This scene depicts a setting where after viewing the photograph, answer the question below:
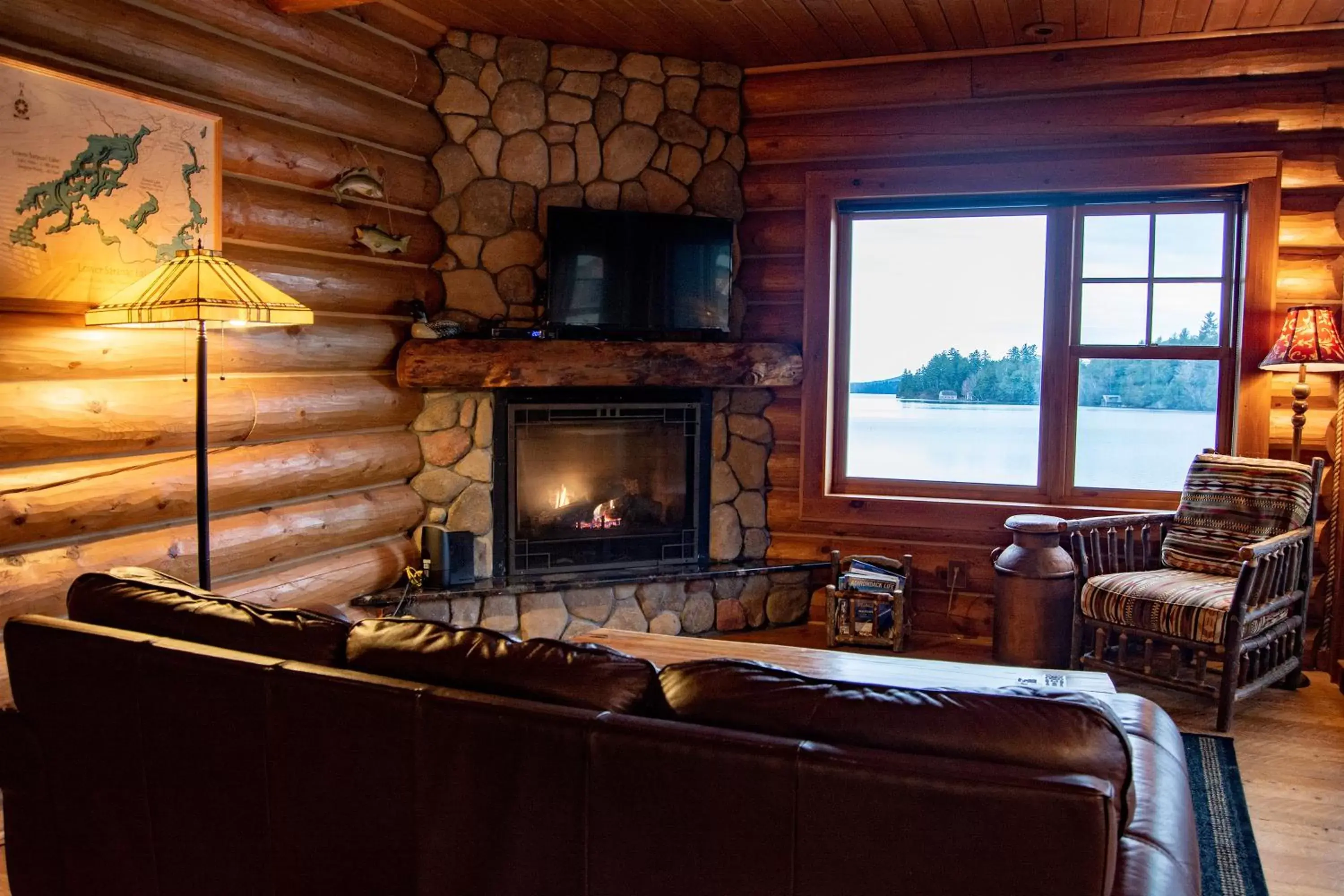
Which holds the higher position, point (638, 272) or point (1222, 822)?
point (638, 272)

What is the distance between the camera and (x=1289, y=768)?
3426 millimetres

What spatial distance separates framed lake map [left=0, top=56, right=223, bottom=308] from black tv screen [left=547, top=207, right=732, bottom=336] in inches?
62.7

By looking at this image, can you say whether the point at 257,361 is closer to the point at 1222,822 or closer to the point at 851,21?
the point at 851,21

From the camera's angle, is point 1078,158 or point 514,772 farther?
point 1078,158

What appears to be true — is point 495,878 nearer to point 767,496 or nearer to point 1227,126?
point 767,496

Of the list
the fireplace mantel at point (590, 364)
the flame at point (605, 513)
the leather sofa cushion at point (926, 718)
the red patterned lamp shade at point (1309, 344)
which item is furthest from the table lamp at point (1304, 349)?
the leather sofa cushion at point (926, 718)

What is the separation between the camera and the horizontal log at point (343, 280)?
3752mm

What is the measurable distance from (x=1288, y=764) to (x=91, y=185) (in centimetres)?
424

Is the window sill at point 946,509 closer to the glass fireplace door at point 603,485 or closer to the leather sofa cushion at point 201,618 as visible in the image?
the glass fireplace door at point 603,485

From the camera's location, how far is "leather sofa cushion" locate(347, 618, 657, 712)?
1654mm

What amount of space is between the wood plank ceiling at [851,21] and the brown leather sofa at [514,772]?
9.77ft

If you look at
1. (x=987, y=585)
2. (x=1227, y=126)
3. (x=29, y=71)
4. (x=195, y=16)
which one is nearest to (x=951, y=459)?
(x=987, y=585)

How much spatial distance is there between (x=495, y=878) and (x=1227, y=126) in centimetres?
444

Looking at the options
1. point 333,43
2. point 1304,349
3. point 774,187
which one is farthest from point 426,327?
point 1304,349
